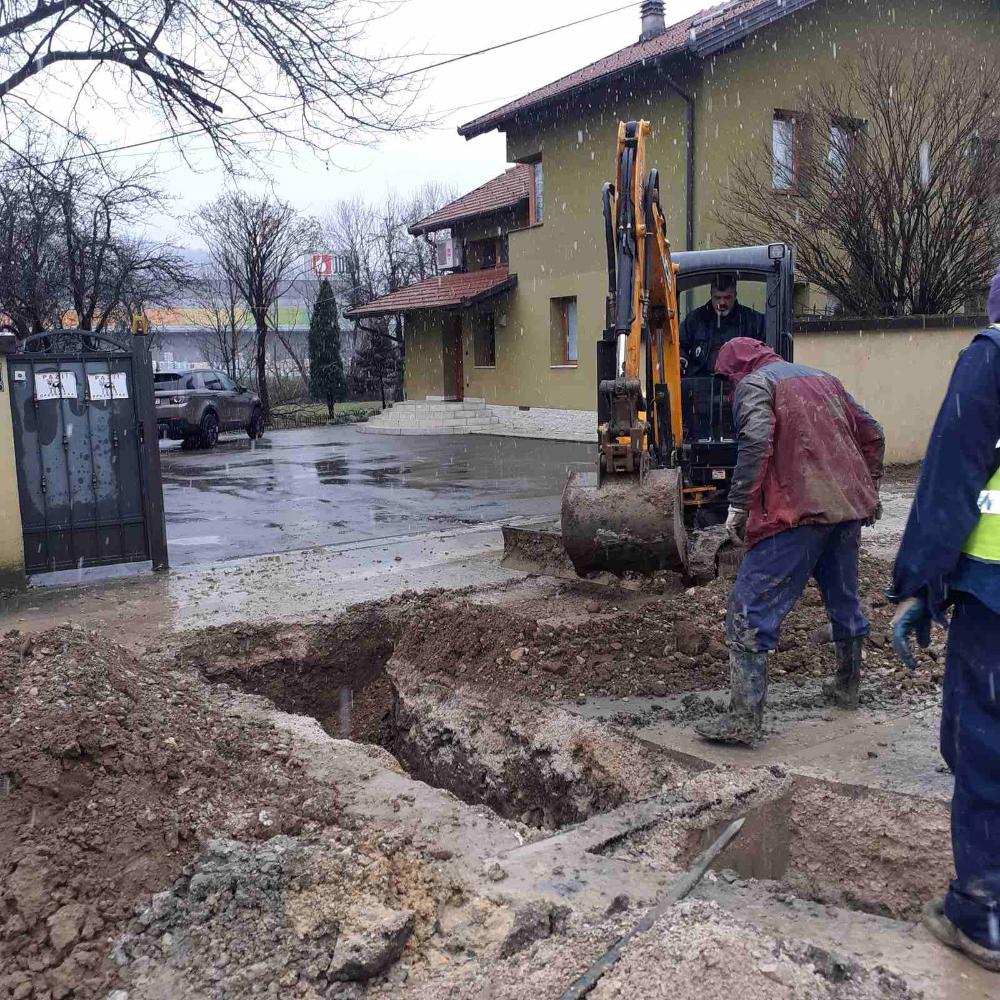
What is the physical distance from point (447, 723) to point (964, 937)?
3.06 metres

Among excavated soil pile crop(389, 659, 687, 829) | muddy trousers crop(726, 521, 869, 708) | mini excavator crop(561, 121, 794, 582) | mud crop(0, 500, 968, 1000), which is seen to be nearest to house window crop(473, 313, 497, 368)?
mini excavator crop(561, 121, 794, 582)

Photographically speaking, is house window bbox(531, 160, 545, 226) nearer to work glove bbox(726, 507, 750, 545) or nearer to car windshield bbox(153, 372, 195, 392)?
car windshield bbox(153, 372, 195, 392)

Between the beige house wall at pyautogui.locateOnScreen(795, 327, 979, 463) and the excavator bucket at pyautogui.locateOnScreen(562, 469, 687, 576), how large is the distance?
8.31m

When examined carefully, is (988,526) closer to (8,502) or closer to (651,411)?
(651,411)

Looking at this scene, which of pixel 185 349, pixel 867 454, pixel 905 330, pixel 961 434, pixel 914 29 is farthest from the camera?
pixel 185 349

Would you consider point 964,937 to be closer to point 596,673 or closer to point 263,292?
point 596,673

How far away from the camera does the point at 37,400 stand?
8.09m

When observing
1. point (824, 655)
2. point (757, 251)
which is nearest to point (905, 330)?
point (757, 251)

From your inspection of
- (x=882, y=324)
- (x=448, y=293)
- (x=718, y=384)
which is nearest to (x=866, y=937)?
(x=718, y=384)

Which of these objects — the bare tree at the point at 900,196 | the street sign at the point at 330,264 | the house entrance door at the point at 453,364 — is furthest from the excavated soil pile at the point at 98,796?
the street sign at the point at 330,264

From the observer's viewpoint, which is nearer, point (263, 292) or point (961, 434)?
point (961, 434)

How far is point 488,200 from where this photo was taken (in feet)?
87.8

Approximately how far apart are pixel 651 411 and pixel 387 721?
9.94ft

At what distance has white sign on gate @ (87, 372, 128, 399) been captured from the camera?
830 centimetres
